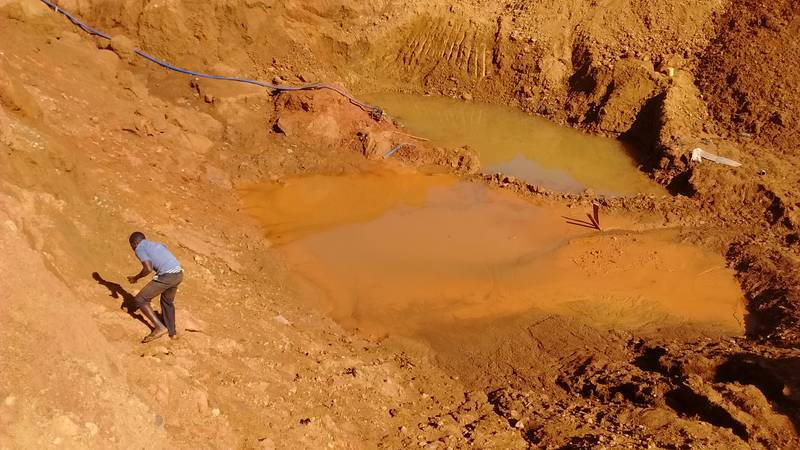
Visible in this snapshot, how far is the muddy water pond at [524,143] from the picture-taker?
12.5 m

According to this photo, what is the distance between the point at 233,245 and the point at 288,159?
3.07m

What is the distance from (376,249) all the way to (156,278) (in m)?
4.91

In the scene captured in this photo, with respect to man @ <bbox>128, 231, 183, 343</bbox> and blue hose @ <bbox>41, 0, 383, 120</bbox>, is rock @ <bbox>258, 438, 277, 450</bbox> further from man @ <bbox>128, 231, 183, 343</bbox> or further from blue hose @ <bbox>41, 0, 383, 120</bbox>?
blue hose @ <bbox>41, 0, 383, 120</bbox>

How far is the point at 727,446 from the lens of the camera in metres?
5.84

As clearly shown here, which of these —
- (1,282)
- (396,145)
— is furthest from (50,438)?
(396,145)

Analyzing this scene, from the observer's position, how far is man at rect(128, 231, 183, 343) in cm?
552

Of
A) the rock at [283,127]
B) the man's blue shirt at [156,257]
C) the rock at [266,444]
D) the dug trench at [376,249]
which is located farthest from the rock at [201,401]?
the rock at [283,127]

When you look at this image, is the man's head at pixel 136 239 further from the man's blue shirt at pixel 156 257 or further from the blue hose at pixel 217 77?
the blue hose at pixel 217 77

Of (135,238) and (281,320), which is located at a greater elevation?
(135,238)

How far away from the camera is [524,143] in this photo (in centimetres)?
1385

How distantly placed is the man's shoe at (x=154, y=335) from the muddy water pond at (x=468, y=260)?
318cm

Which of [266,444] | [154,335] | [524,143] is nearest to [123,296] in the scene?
[154,335]

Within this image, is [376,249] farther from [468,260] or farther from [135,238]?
[135,238]

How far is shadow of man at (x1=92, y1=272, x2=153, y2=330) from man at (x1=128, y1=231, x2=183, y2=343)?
22cm
